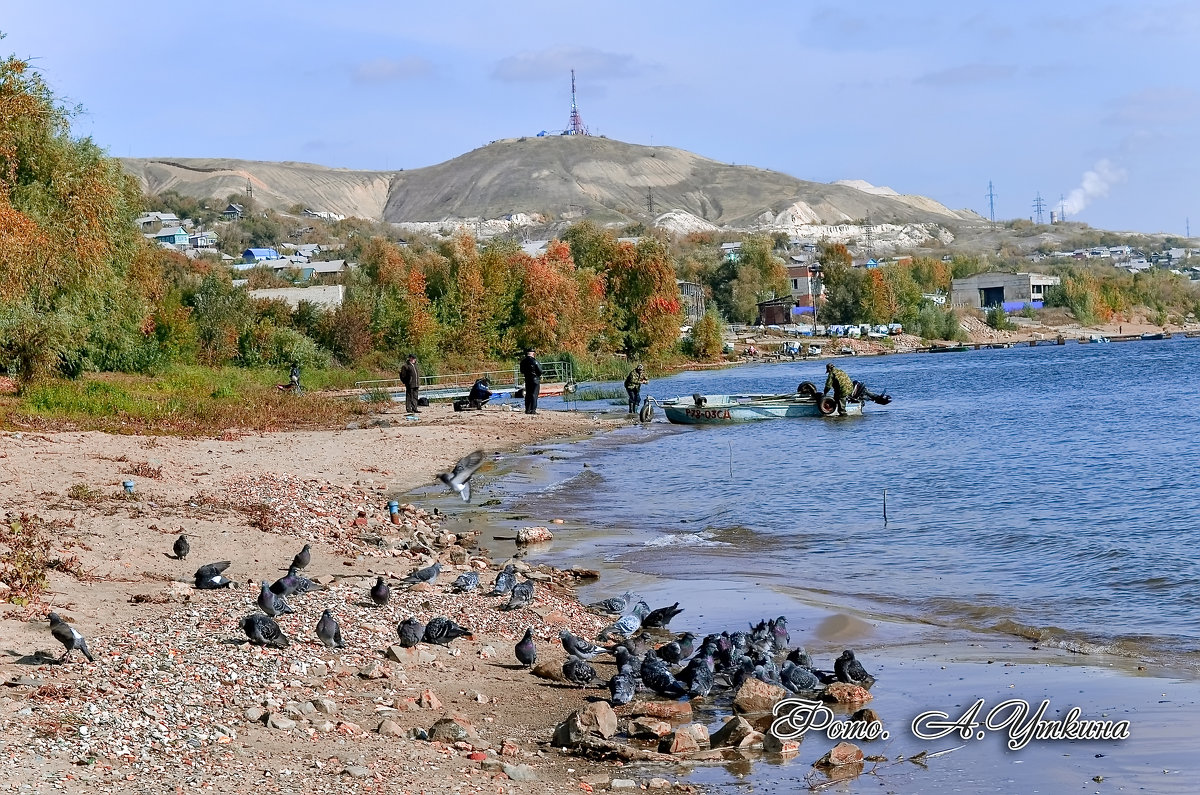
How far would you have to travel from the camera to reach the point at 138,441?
2333cm

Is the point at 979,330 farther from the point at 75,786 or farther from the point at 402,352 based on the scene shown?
the point at 75,786

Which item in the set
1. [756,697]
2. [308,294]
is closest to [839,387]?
[756,697]

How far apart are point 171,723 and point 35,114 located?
1034 inches

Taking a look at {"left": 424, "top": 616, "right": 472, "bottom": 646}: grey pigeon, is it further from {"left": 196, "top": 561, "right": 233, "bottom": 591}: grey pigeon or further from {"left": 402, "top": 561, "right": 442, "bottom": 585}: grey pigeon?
{"left": 196, "top": 561, "right": 233, "bottom": 591}: grey pigeon

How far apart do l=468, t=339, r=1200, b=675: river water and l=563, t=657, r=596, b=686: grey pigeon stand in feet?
9.07

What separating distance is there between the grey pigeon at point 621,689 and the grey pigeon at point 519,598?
9.48 ft

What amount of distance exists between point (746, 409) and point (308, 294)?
39184 millimetres

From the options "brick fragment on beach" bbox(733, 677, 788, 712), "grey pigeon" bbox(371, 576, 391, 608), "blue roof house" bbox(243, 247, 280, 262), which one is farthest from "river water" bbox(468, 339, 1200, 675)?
"blue roof house" bbox(243, 247, 280, 262)

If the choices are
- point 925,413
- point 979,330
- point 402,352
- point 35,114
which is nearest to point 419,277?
point 402,352

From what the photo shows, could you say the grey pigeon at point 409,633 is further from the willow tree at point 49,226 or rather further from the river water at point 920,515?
the willow tree at point 49,226

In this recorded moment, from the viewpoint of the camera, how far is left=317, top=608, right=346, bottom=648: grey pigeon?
32.6 feet

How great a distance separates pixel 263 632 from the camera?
964 centimetres

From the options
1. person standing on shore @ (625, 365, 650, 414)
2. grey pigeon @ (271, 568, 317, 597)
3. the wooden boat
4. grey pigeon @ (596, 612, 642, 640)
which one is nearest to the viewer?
grey pigeon @ (271, 568, 317, 597)

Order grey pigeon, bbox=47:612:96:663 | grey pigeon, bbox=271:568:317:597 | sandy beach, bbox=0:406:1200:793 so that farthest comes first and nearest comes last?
1. grey pigeon, bbox=271:568:317:597
2. grey pigeon, bbox=47:612:96:663
3. sandy beach, bbox=0:406:1200:793
